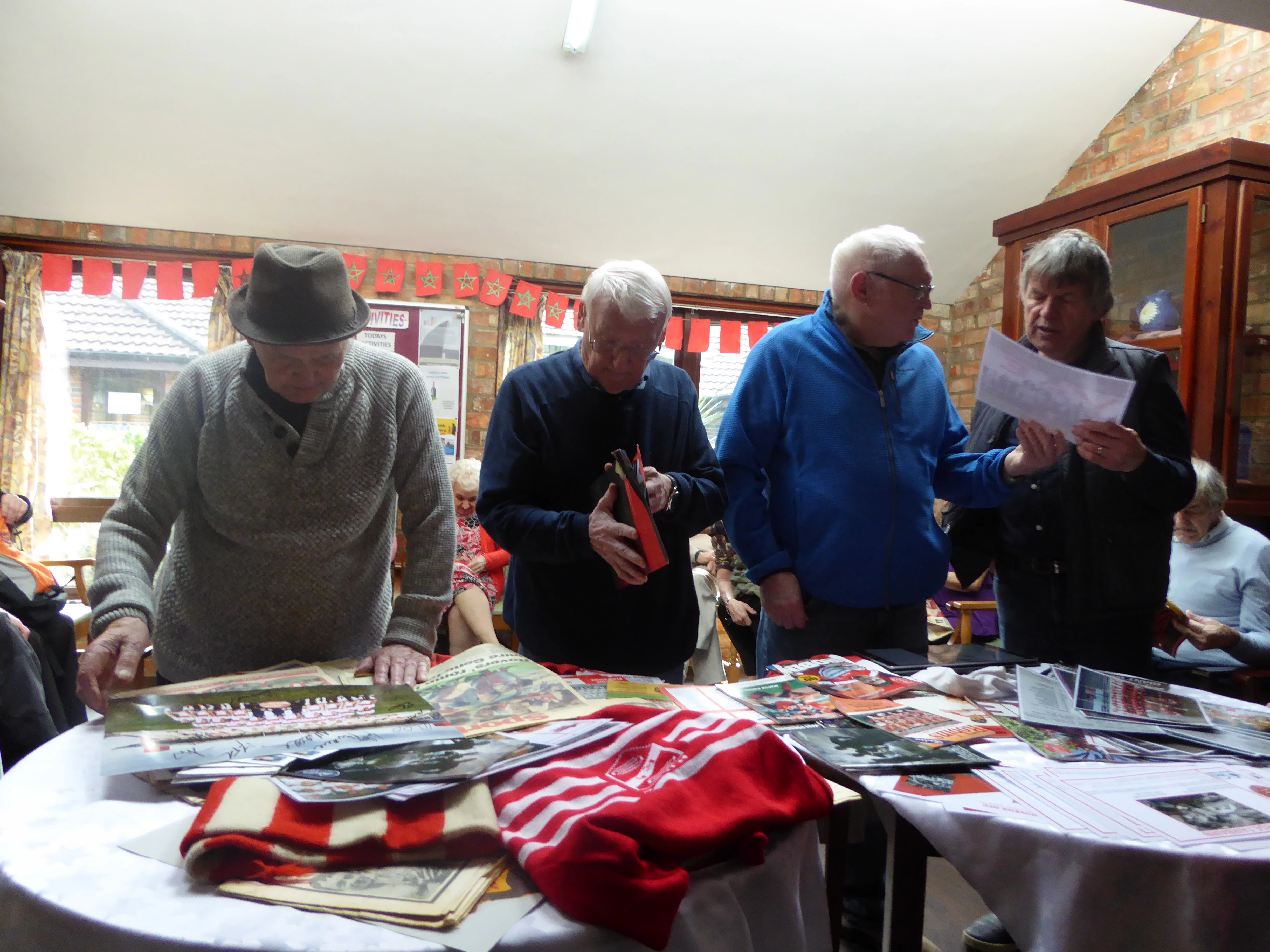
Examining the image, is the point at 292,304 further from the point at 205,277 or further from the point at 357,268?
the point at 205,277

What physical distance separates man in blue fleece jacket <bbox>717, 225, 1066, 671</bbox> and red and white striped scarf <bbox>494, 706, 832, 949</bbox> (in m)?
0.74

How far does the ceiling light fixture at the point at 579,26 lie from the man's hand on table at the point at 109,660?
321 centimetres

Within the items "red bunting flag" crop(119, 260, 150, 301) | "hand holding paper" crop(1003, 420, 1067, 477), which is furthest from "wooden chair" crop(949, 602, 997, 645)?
"red bunting flag" crop(119, 260, 150, 301)

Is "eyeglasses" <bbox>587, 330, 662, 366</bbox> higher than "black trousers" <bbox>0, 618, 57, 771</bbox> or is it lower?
higher

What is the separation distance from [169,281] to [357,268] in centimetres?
92

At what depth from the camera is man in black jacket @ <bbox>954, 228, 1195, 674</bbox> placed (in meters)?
1.64

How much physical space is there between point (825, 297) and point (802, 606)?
642mm

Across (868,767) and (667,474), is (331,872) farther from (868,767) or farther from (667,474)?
(667,474)

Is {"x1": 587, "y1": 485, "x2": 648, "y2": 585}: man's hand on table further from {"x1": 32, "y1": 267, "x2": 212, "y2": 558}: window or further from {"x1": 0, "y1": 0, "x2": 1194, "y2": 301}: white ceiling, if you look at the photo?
{"x1": 32, "y1": 267, "x2": 212, "y2": 558}: window

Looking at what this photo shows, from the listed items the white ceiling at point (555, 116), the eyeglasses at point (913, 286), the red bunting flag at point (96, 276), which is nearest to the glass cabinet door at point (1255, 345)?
the white ceiling at point (555, 116)

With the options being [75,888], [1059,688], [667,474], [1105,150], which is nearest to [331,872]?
[75,888]

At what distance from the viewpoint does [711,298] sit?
5.01 meters

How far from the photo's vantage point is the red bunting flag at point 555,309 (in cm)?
479

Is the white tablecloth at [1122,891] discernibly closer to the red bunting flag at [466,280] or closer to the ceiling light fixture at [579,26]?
the ceiling light fixture at [579,26]
